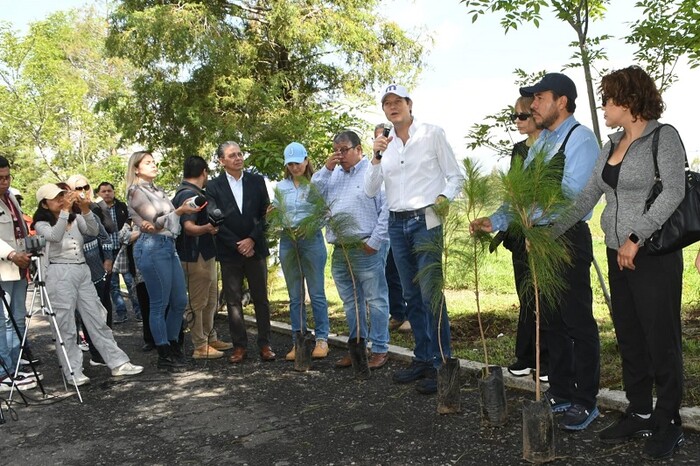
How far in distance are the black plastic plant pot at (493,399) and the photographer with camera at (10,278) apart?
165 inches

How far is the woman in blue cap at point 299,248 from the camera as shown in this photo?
20.8 feet

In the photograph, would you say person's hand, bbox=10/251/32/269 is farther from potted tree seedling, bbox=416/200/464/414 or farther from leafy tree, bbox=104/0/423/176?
leafy tree, bbox=104/0/423/176

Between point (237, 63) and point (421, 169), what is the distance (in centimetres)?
983

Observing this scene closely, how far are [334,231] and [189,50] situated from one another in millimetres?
9499

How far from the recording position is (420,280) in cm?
519

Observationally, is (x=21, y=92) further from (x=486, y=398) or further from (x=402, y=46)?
(x=486, y=398)

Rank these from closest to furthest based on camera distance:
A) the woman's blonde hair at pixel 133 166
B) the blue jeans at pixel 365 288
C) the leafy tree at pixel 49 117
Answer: the blue jeans at pixel 365 288 → the woman's blonde hair at pixel 133 166 → the leafy tree at pixel 49 117

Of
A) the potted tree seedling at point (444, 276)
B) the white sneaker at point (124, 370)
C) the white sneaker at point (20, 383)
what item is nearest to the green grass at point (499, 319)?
the potted tree seedling at point (444, 276)

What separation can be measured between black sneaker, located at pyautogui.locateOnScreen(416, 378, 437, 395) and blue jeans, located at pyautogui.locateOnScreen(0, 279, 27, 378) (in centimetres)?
377

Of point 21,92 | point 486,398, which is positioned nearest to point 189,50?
point 486,398

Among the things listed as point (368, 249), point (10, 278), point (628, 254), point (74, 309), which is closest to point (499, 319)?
point (368, 249)

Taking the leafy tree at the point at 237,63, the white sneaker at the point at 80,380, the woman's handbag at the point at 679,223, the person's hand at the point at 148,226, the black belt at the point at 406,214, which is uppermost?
the leafy tree at the point at 237,63

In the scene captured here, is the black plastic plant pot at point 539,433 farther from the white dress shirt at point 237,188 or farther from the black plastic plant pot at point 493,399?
the white dress shirt at point 237,188

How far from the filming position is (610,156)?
158 inches
